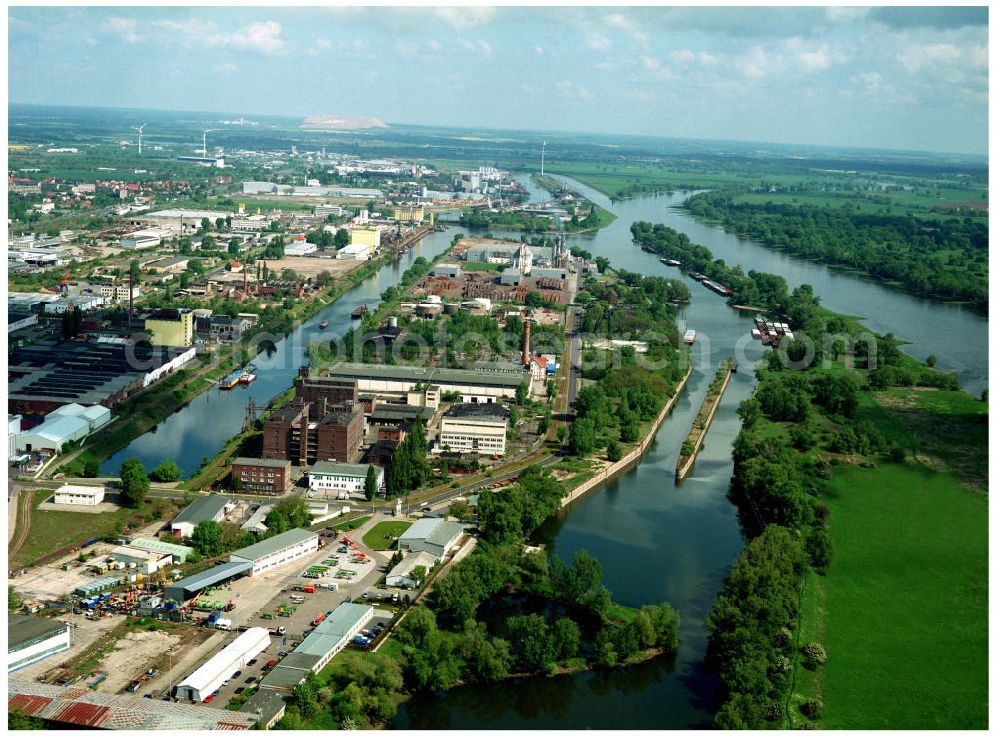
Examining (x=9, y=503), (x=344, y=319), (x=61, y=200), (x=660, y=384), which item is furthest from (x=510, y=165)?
(x=9, y=503)

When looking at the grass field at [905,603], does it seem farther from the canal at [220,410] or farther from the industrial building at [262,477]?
the canal at [220,410]

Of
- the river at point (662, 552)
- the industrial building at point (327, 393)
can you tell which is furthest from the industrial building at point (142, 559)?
the industrial building at point (327, 393)

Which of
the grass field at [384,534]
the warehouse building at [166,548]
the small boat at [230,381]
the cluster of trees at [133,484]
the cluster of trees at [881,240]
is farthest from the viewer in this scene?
the cluster of trees at [881,240]

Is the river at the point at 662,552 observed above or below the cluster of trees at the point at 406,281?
below

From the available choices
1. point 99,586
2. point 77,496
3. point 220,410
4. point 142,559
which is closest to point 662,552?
point 142,559

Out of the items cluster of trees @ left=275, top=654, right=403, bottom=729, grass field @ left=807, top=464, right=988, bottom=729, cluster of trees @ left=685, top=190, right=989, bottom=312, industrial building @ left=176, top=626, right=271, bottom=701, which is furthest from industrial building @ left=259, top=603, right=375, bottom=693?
cluster of trees @ left=685, top=190, right=989, bottom=312

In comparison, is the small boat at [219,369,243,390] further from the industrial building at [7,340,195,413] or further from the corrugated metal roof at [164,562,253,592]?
the corrugated metal roof at [164,562,253,592]
